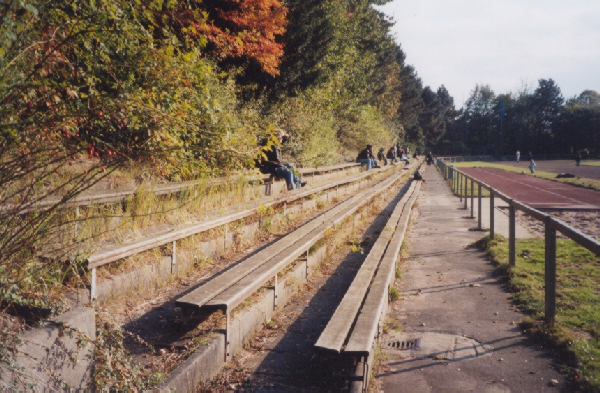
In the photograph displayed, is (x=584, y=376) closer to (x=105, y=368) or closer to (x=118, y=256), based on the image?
(x=105, y=368)

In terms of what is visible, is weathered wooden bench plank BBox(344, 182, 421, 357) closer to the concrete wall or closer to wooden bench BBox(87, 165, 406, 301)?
wooden bench BBox(87, 165, 406, 301)

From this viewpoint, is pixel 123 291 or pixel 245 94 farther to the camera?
pixel 245 94

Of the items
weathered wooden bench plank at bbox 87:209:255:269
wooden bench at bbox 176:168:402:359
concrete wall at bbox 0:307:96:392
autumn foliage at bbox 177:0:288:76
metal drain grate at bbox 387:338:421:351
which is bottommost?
metal drain grate at bbox 387:338:421:351

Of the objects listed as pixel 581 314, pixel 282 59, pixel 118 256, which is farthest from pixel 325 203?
pixel 282 59

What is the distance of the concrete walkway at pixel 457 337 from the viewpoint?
3.60 metres

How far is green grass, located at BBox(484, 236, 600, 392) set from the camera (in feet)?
12.7

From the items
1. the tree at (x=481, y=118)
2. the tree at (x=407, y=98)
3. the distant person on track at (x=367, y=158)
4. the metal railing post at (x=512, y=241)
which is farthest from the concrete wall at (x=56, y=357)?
the tree at (x=481, y=118)

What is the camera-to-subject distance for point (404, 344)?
172 inches

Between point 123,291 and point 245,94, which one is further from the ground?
point 245,94

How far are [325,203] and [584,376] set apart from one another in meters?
8.80

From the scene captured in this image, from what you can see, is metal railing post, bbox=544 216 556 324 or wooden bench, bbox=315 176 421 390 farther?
metal railing post, bbox=544 216 556 324

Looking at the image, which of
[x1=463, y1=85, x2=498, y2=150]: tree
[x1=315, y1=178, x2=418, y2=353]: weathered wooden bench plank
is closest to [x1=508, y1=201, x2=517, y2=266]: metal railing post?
[x1=315, y1=178, x2=418, y2=353]: weathered wooden bench plank

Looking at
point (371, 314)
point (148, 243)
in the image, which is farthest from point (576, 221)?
point (148, 243)

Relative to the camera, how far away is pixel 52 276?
3.44 m
